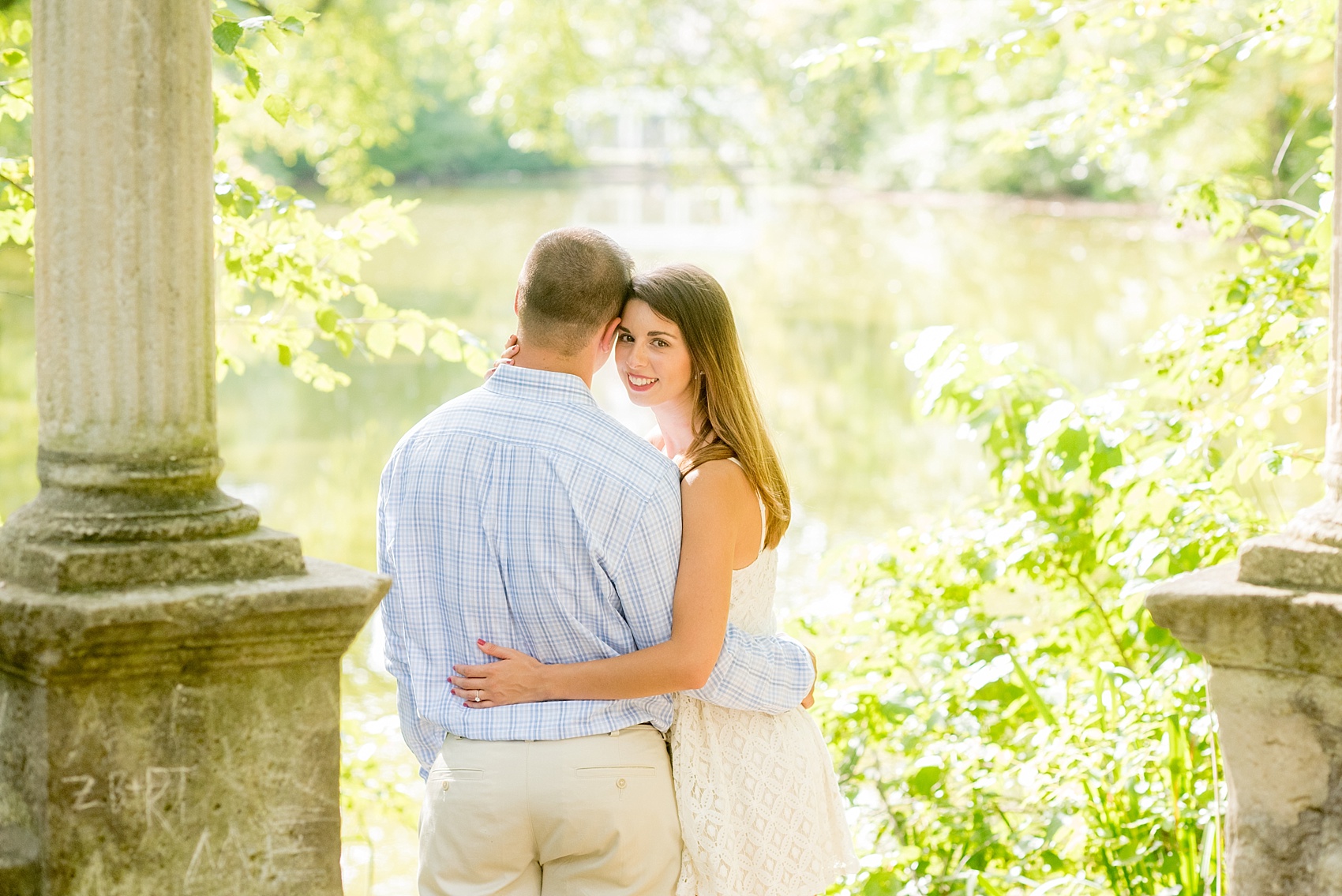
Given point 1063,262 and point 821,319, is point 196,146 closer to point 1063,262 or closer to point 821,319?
point 821,319

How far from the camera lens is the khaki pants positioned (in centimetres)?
223

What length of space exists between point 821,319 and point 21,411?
426 inches

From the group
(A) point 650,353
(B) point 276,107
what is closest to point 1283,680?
(A) point 650,353

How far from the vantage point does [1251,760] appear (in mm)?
2061

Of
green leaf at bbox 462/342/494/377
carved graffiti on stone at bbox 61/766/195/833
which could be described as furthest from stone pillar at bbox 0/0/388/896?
green leaf at bbox 462/342/494/377

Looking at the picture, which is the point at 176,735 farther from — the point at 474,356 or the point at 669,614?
the point at 474,356

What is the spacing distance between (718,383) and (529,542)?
55cm

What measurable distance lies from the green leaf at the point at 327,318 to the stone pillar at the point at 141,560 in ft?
5.20

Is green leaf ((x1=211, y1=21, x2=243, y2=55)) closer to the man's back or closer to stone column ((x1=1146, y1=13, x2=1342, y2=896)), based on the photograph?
the man's back

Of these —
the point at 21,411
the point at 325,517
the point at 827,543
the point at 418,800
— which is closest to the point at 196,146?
the point at 418,800

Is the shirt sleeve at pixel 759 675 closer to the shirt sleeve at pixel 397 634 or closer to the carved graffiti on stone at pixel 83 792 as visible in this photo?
the shirt sleeve at pixel 397 634

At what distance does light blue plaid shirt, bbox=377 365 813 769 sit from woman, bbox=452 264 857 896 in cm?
4

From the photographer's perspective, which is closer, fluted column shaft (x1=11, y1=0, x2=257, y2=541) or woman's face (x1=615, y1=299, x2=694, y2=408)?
fluted column shaft (x1=11, y1=0, x2=257, y2=541)

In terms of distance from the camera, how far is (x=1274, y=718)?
2035 mm
